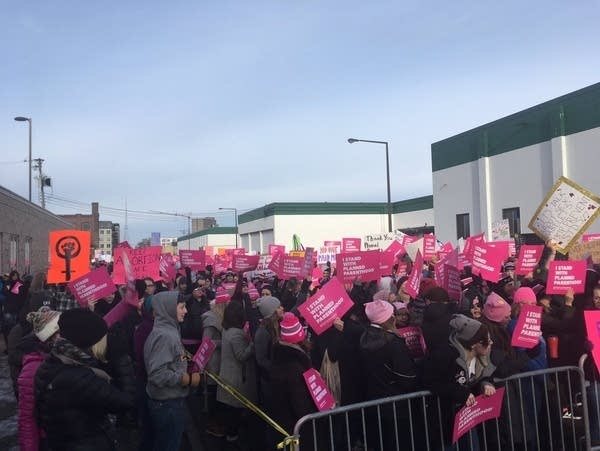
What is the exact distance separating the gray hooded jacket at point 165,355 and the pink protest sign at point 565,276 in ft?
14.0

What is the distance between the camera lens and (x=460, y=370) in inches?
174

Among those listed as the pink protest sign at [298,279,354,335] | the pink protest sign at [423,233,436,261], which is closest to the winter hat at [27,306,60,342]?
the pink protest sign at [298,279,354,335]

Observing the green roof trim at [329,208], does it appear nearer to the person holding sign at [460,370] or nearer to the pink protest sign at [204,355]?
the pink protest sign at [204,355]

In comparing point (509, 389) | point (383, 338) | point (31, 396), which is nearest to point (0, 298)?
point (31, 396)

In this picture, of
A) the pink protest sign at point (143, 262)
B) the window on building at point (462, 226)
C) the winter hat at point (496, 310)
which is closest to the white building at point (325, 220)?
the window on building at point (462, 226)

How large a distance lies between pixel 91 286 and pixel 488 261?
6302 mm

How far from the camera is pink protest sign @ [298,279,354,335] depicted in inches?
225

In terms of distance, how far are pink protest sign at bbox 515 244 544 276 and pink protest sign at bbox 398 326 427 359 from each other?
4.74 metres

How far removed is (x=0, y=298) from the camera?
14.2 meters

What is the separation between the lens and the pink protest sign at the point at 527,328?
5.45 meters

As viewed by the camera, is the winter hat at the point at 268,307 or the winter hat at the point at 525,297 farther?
the winter hat at the point at 525,297

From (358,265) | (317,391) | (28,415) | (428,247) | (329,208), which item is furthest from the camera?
(329,208)

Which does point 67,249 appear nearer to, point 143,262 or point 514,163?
point 143,262

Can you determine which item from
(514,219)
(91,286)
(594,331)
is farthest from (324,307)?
(514,219)
